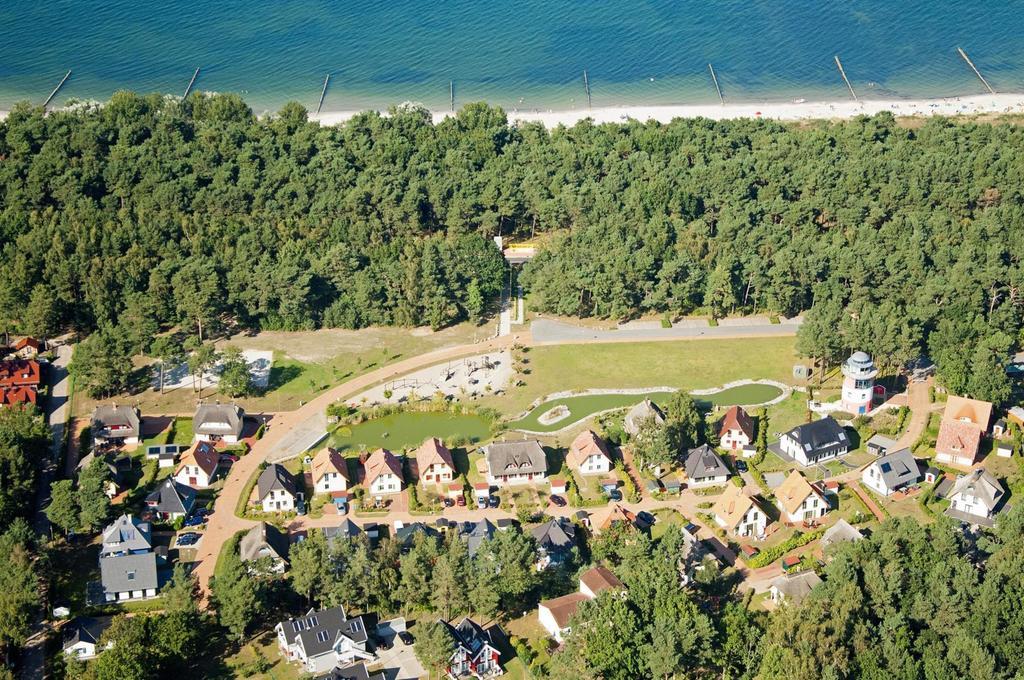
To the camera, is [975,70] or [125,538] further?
[975,70]

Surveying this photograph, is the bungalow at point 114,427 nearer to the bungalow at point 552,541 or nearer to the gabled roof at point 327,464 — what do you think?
the gabled roof at point 327,464

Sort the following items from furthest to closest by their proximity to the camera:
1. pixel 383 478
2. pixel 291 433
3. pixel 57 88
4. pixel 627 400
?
pixel 57 88, pixel 627 400, pixel 291 433, pixel 383 478

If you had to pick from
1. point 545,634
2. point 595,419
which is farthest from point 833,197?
point 545,634

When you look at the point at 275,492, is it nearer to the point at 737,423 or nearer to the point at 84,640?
the point at 84,640

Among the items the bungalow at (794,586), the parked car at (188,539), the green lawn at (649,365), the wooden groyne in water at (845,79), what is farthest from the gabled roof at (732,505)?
the wooden groyne in water at (845,79)

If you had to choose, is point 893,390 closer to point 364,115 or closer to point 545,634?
point 545,634

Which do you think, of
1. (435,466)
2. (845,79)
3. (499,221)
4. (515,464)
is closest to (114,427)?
(435,466)
